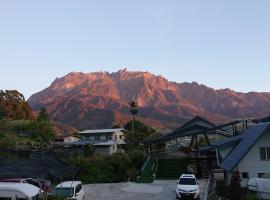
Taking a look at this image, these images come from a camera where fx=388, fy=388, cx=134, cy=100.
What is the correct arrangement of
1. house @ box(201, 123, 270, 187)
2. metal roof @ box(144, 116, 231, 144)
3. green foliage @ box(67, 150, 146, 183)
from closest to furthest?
1. house @ box(201, 123, 270, 187)
2. green foliage @ box(67, 150, 146, 183)
3. metal roof @ box(144, 116, 231, 144)

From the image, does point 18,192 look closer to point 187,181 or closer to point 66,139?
point 187,181

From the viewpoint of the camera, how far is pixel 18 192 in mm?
18000

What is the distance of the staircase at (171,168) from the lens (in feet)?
145

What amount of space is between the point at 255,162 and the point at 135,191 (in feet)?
34.7

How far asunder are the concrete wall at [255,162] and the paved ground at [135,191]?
13.6 feet

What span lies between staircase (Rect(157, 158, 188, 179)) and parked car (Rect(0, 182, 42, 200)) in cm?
2666

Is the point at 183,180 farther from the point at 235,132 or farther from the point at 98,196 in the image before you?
the point at 235,132

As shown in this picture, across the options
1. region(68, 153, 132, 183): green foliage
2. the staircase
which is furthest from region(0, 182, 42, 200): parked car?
the staircase

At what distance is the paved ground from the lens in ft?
101

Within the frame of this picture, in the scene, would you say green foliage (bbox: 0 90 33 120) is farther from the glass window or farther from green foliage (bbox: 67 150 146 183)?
the glass window

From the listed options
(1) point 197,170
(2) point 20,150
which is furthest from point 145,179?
(2) point 20,150

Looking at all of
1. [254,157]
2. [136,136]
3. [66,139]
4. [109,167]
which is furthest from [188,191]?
[66,139]

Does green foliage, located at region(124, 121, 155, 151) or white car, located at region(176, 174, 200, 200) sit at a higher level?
green foliage, located at region(124, 121, 155, 151)

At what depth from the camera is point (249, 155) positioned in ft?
105
